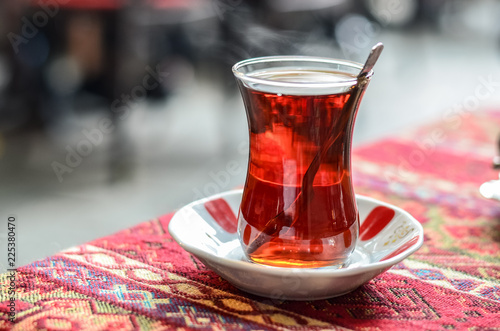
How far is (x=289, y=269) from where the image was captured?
406 millimetres

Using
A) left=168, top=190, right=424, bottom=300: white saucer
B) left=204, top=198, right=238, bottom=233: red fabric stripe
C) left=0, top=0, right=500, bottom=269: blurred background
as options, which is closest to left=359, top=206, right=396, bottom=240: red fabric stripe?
left=168, top=190, right=424, bottom=300: white saucer

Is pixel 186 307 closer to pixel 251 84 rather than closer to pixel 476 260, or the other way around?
pixel 251 84

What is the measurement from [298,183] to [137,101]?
1970mm

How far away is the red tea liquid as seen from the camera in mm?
449

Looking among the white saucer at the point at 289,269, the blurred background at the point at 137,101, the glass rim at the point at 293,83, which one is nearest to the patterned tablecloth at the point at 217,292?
the white saucer at the point at 289,269

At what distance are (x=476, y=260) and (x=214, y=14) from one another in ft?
5.97

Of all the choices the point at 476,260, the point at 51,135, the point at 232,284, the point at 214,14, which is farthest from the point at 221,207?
the point at 214,14

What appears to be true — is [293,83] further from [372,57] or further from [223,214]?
[223,214]

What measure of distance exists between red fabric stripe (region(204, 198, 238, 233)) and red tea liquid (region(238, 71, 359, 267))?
0.08 m

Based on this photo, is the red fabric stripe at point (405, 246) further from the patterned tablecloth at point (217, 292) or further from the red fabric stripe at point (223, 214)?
Answer: the red fabric stripe at point (223, 214)

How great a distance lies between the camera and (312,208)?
46 cm

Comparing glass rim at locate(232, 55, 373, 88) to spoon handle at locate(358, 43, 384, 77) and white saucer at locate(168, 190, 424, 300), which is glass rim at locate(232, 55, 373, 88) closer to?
spoon handle at locate(358, 43, 384, 77)

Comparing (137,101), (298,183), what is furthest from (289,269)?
(137,101)

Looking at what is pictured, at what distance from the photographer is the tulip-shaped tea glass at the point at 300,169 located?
1.46 ft
